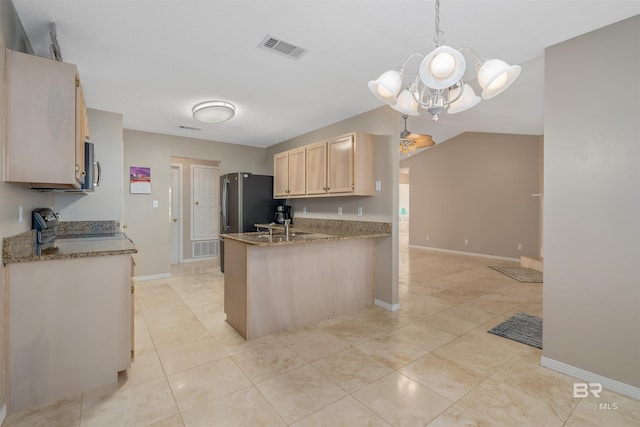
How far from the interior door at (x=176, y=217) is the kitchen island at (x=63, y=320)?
4364mm

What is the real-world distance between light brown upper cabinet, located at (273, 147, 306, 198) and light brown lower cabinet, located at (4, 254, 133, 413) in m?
2.73

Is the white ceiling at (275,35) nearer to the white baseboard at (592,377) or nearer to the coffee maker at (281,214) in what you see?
the coffee maker at (281,214)

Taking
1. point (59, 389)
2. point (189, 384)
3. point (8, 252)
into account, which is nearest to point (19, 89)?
point (8, 252)

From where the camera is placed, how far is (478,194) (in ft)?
23.5

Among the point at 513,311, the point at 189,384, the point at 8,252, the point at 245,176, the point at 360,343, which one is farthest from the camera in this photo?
the point at 245,176

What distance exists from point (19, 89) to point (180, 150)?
354cm

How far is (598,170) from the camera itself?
6.63ft

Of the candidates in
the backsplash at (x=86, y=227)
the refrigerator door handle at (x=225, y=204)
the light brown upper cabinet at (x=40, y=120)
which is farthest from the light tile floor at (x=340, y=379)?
the refrigerator door handle at (x=225, y=204)

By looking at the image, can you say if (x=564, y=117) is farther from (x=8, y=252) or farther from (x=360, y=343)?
(x=8, y=252)

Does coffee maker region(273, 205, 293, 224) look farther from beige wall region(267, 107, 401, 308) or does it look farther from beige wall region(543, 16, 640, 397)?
beige wall region(543, 16, 640, 397)

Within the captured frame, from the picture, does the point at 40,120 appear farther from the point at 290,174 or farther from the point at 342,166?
the point at 290,174

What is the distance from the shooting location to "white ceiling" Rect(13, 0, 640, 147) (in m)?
1.85

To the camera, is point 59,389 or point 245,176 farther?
point 245,176

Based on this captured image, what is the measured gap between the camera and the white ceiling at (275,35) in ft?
6.08
